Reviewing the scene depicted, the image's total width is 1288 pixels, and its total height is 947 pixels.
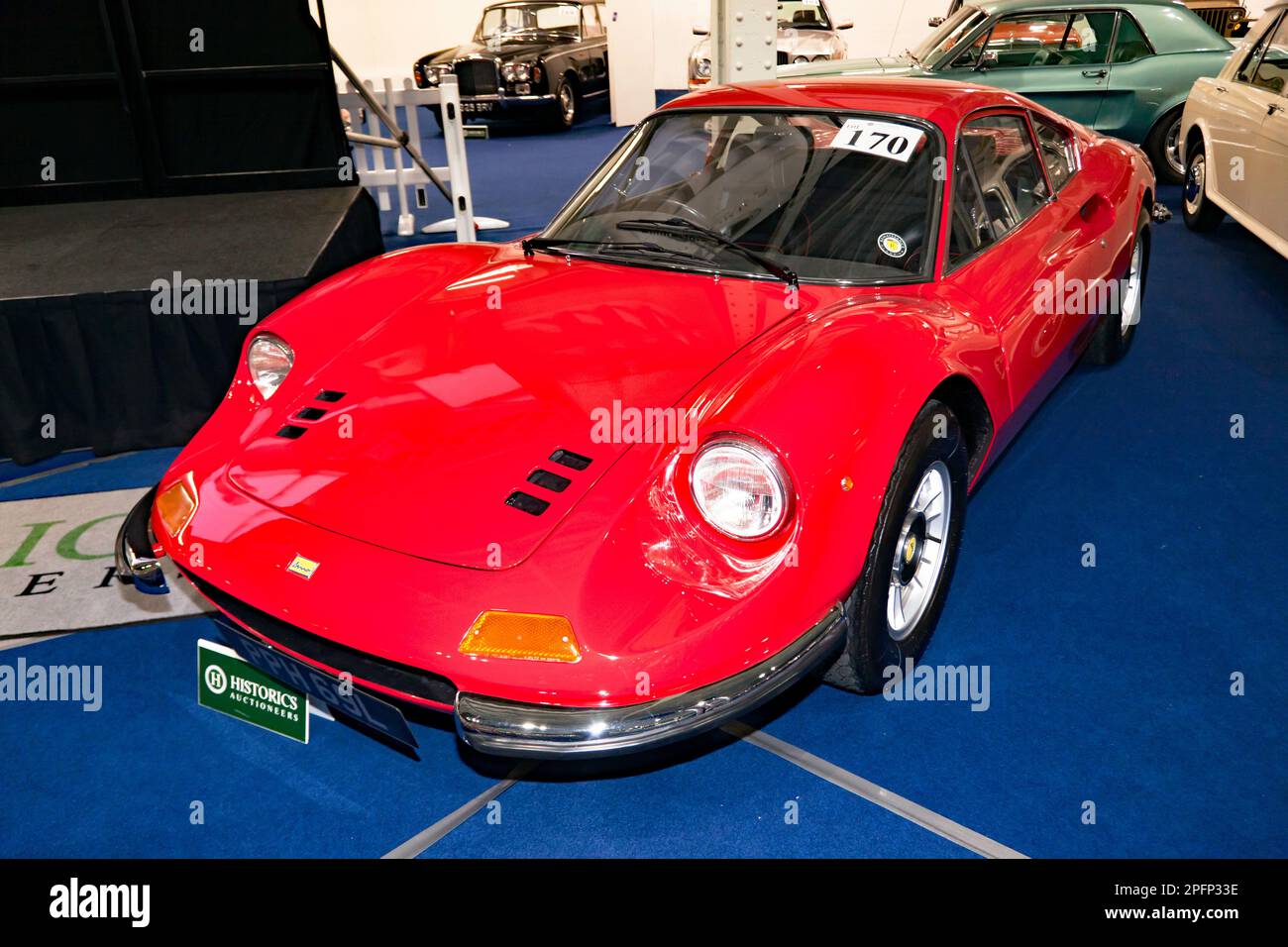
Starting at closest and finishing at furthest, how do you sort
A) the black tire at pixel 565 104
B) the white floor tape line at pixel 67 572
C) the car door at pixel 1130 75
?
the white floor tape line at pixel 67 572 → the car door at pixel 1130 75 → the black tire at pixel 565 104

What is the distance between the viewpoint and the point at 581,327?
6.82 ft

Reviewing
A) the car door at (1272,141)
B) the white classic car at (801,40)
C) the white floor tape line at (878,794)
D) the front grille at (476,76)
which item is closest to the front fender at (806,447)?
the white floor tape line at (878,794)

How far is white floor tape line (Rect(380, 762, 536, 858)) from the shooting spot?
5.70 ft

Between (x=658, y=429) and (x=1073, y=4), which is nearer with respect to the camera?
(x=658, y=429)

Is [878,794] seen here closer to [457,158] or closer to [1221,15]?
[457,158]

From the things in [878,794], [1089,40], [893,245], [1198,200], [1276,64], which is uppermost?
[1089,40]

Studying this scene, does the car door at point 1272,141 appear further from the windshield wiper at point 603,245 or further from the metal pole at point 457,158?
the metal pole at point 457,158

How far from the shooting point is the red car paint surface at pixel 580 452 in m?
1.52

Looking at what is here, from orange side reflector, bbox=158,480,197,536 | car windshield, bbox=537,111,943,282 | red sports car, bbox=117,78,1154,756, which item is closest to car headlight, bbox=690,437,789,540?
red sports car, bbox=117,78,1154,756

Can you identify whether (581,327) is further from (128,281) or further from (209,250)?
(209,250)

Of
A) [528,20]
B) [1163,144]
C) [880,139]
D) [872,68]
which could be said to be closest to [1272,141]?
[1163,144]

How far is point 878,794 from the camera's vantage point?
1.84 m

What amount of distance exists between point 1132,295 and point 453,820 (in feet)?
11.3

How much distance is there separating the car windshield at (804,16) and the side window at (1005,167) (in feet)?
24.9
